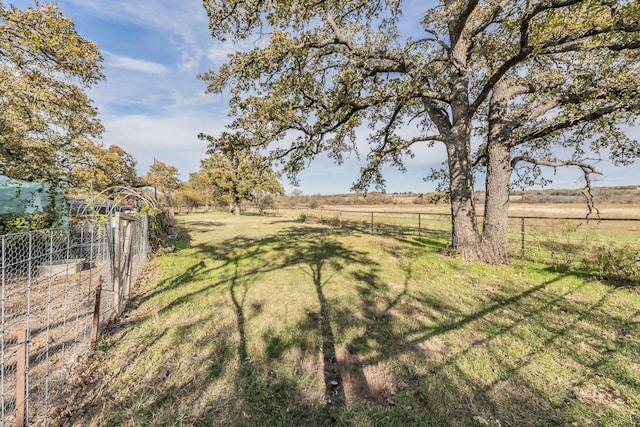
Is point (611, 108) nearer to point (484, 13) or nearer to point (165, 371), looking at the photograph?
point (484, 13)

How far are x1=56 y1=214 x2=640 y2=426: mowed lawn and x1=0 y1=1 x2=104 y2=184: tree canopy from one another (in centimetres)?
683

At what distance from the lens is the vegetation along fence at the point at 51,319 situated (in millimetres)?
1986

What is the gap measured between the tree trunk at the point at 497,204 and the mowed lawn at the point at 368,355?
4.47 feet

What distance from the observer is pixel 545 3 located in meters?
4.16

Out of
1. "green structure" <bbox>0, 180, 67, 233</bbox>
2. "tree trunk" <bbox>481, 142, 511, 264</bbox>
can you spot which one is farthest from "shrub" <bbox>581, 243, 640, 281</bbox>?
"green structure" <bbox>0, 180, 67, 233</bbox>

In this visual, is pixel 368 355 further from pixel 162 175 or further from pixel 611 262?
pixel 162 175

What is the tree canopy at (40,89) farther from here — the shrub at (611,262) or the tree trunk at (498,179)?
the shrub at (611,262)

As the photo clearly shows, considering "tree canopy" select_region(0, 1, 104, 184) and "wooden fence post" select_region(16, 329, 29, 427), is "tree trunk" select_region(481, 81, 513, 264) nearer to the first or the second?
"wooden fence post" select_region(16, 329, 29, 427)

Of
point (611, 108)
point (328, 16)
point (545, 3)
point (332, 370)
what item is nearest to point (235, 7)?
point (328, 16)

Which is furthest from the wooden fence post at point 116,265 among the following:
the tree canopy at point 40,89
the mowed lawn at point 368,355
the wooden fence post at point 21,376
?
the tree canopy at point 40,89

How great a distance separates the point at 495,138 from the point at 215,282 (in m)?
8.59

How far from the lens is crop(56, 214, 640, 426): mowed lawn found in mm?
2332

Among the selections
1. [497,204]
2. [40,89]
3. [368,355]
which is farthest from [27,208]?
[497,204]

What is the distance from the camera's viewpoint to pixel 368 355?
3186 mm
